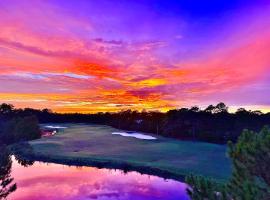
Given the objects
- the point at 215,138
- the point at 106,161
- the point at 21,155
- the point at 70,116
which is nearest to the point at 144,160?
the point at 106,161

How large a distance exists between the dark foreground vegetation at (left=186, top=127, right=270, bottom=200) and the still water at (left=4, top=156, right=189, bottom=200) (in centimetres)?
1829

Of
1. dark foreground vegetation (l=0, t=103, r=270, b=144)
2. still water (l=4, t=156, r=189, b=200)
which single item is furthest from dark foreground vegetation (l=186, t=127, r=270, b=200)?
dark foreground vegetation (l=0, t=103, r=270, b=144)

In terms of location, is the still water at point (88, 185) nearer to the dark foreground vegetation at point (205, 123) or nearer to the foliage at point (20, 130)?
the foliage at point (20, 130)

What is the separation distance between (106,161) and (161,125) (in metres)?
53.9

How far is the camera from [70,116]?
586ft

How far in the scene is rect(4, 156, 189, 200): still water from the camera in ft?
105

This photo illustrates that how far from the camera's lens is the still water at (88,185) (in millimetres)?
31906

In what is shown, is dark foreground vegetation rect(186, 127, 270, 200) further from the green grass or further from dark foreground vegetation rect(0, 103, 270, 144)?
dark foreground vegetation rect(0, 103, 270, 144)

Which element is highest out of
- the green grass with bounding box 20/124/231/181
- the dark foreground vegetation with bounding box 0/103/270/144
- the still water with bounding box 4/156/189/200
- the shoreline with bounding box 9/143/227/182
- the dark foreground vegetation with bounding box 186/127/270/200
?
the dark foreground vegetation with bounding box 0/103/270/144

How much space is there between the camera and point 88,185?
36.6 metres

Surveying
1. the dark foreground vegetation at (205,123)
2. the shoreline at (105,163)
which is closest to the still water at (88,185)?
the shoreline at (105,163)

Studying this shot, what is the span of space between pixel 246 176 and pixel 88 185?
2626 centimetres

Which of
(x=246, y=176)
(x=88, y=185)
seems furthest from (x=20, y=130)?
(x=246, y=176)

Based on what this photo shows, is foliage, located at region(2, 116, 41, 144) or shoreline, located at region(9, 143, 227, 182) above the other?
foliage, located at region(2, 116, 41, 144)
